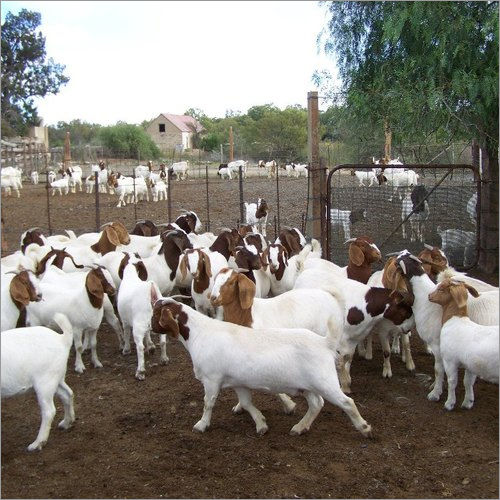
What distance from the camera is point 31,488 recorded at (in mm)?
4598

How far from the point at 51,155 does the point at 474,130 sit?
33932mm

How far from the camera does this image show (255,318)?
6.29 metres

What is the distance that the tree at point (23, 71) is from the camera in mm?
28500

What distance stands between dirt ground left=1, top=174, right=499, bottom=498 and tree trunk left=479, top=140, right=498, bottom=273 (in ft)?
14.7

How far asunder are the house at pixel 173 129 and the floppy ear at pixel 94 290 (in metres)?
49.0

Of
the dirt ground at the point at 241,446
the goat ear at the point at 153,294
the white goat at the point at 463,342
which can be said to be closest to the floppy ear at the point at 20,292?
the dirt ground at the point at 241,446

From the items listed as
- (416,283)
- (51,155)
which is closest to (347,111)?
(416,283)

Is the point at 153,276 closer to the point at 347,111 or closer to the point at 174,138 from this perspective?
the point at 347,111

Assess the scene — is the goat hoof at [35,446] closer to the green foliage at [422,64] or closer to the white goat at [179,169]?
the green foliage at [422,64]

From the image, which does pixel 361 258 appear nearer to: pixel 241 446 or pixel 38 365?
pixel 241 446

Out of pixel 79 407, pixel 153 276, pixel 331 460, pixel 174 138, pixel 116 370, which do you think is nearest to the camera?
pixel 331 460

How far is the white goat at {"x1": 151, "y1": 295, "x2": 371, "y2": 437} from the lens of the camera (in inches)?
200

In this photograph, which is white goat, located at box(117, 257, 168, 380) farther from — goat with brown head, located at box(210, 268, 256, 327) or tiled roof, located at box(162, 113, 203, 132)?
tiled roof, located at box(162, 113, 203, 132)

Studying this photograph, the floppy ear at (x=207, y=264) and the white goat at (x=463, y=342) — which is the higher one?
the floppy ear at (x=207, y=264)
